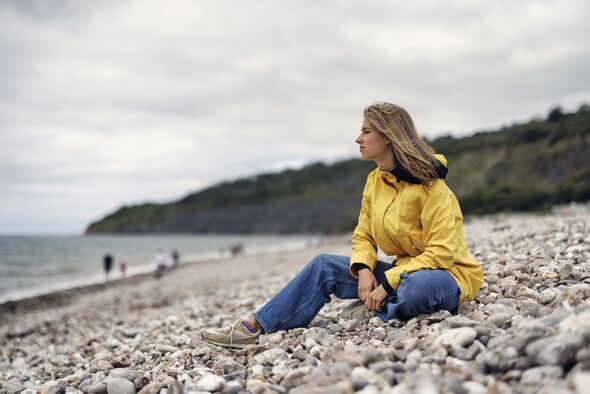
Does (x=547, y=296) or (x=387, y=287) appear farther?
(x=387, y=287)

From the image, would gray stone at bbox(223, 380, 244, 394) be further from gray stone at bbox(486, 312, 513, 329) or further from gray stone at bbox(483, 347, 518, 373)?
gray stone at bbox(486, 312, 513, 329)

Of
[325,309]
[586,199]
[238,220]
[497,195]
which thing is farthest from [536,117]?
[325,309]

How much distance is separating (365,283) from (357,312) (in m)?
0.46

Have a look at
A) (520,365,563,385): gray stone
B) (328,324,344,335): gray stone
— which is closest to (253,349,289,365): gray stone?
(328,324,344,335): gray stone

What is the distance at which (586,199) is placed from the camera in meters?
32.3

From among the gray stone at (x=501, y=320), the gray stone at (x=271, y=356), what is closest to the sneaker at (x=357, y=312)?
the gray stone at (x=271, y=356)

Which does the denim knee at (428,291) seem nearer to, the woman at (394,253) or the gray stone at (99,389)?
the woman at (394,253)

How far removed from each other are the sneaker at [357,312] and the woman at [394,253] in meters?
0.01

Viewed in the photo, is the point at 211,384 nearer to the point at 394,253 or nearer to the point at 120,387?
the point at 120,387

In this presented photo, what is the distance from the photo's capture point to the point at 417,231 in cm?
411

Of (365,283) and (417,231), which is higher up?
(417,231)

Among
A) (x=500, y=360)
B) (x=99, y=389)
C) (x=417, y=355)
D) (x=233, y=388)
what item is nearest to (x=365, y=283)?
(x=417, y=355)

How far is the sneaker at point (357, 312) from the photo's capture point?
440 cm

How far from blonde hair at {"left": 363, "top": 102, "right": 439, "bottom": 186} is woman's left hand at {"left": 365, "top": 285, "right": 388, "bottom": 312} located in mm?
949
